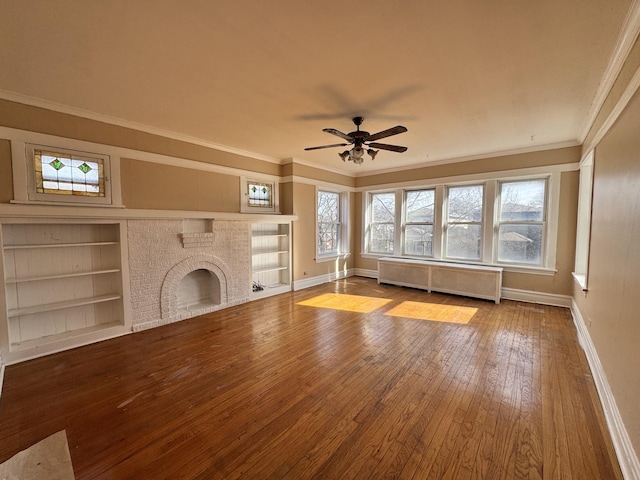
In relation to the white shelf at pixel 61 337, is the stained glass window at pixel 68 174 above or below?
above

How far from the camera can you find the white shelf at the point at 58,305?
2961 millimetres

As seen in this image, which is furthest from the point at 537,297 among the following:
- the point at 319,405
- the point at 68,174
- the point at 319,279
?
the point at 68,174

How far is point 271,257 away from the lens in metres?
5.98

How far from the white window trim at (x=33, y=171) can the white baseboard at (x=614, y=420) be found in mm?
5210

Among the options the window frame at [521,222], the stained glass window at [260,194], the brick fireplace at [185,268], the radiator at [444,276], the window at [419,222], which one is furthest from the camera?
the window at [419,222]

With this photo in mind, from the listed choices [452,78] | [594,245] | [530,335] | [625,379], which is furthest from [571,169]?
[625,379]

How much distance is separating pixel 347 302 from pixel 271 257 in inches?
77.8

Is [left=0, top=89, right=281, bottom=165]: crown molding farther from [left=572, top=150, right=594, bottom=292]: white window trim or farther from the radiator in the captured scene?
[left=572, top=150, right=594, bottom=292]: white window trim

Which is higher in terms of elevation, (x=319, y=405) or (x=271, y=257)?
(x=271, y=257)

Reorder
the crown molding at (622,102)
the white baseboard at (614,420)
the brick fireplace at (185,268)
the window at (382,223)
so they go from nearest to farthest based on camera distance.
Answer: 1. the white baseboard at (614,420)
2. the crown molding at (622,102)
3. the brick fireplace at (185,268)
4. the window at (382,223)

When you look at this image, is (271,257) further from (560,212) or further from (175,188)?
(560,212)

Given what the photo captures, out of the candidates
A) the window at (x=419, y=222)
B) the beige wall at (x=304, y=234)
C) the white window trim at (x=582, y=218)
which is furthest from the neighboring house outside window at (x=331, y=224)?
the white window trim at (x=582, y=218)

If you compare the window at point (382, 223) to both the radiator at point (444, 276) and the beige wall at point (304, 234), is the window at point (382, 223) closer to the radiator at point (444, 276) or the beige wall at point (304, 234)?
the radiator at point (444, 276)

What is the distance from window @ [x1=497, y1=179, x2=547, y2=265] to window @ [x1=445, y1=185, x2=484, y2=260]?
1.25ft
